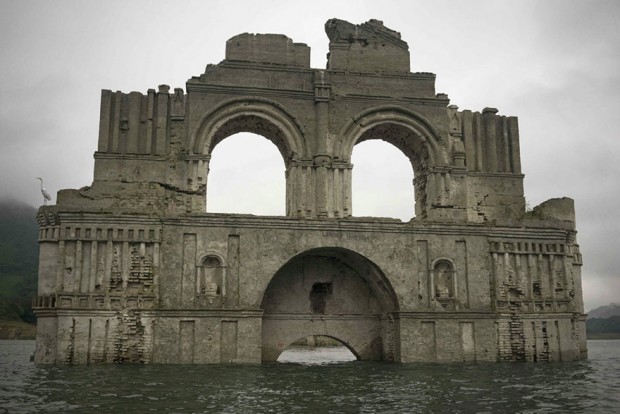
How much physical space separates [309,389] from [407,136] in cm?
1239

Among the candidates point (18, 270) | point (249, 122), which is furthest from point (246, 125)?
point (18, 270)

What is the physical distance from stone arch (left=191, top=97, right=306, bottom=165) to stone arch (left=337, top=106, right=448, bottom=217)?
5.25 feet

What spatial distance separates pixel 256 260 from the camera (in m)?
18.9

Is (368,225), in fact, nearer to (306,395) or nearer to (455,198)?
(455,198)

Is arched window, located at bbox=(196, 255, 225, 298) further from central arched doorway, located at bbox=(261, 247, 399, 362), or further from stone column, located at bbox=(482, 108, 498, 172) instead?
stone column, located at bbox=(482, 108, 498, 172)

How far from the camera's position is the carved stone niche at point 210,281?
18.5 metres

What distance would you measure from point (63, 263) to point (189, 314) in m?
3.84

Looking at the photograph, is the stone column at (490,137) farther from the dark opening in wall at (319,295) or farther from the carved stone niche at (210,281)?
the carved stone niche at (210,281)

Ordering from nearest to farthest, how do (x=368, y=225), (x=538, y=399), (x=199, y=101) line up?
(x=538, y=399), (x=368, y=225), (x=199, y=101)

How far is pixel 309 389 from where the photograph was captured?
42.7 feet

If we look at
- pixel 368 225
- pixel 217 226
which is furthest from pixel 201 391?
pixel 368 225

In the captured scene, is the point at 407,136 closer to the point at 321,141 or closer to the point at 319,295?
the point at 321,141

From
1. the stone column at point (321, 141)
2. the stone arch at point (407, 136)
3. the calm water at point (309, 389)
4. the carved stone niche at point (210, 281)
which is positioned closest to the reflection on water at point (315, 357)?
the calm water at point (309, 389)

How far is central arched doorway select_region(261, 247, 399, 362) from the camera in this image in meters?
20.0
